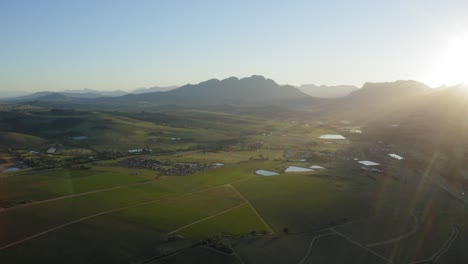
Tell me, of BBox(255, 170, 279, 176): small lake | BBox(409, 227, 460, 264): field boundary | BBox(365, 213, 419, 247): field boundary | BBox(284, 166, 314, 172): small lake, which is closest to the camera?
BBox(409, 227, 460, 264): field boundary

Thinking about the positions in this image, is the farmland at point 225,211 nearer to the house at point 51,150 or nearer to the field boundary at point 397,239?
the field boundary at point 397,239

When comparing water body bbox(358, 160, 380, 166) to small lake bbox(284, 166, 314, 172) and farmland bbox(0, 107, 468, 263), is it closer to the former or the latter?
farmland bbox(0, 107, 468, 263)

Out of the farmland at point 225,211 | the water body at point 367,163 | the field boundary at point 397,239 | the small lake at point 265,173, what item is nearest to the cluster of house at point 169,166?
the farmland at point 225,211

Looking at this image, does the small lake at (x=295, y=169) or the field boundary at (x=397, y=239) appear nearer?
the field boundary at (x=397, y=239)

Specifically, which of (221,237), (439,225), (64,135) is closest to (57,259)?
(221,237)

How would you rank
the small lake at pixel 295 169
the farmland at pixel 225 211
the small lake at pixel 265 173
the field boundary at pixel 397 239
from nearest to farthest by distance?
the farmland at pixel 225 211, the field boundary at pixel 397 239, the small lake at pixel 265 173, the small lake at pixel 295 169

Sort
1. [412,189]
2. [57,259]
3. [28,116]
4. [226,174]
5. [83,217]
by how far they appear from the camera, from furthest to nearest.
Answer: [28,116] → [226,174] → [412,189] → [83,217] → [57,259]

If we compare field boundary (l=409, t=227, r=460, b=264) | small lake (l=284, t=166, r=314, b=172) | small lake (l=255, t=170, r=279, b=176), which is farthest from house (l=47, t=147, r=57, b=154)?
field boundary (l=409, t=227, r=460, b=264)

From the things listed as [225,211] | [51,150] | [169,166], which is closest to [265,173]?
[169,166]

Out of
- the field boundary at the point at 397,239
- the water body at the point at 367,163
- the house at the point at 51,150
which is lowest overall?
the water body at the point at 367,163

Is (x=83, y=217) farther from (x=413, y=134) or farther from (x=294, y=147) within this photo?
(x=413, y=134)

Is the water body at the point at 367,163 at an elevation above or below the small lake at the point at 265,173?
below
